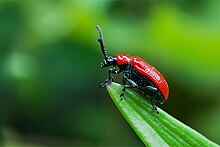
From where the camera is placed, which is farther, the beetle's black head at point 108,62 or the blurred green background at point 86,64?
the blurred green background at point 86,64

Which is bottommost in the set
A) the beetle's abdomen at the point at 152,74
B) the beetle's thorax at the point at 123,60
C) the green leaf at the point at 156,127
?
the green leaf at the point at 156,127

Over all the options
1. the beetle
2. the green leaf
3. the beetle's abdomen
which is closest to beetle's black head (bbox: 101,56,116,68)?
the beetle

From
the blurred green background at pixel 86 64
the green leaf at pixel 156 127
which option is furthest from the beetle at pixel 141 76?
the blurred green background at pixel 86 64

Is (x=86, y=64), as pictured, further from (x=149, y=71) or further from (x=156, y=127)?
(x=156, y=127)

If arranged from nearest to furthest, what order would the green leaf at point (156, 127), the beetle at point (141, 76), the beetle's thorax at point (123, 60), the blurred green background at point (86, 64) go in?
1. the green leaf at point (156, 127)
2. the beetle at point (141, 76)
3. the beetle's thorax at point (123, 60)
4. the blurred green background at point (86, 64)

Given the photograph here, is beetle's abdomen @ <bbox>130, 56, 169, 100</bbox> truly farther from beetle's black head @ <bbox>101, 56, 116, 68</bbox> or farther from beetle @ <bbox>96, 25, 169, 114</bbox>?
beetle's black head @ <bbox>101, 56, 116, 68</bbox>

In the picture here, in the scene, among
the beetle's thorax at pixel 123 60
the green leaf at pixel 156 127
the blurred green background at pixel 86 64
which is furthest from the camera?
the blurred green background at pixel 86 64

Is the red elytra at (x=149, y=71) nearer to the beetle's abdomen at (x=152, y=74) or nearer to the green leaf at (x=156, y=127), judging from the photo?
the beetle's abdomen at (x=152, y=74)

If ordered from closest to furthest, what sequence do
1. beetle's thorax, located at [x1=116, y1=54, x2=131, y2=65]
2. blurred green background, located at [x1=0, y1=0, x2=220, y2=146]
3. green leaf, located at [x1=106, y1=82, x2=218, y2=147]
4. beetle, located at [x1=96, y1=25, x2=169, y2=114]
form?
green leaf, located at [x1=106, y1=82, x2=218, y2=147] → beetle, located at [x1=96, y1=25, x2=169, y2=114] → beetle's thorax, located at [x1=116, y1=54, x2=131, y2=65] → blurred green background, located at [x1=0, y1=0, x2=220, y2=146]
